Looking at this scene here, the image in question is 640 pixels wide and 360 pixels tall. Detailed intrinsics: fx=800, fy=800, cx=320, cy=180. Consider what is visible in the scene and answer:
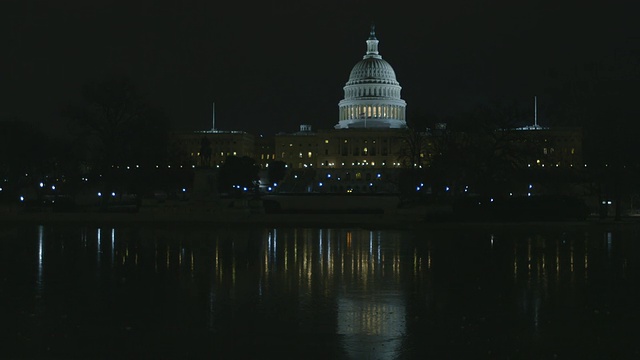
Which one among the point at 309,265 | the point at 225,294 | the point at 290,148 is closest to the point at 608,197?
the point at 309,265

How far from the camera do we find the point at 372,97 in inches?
4914

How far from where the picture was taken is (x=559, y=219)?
34.9 metres

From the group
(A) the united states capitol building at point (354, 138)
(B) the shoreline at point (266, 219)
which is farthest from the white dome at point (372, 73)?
(B) the shoreline at point (266, 219)

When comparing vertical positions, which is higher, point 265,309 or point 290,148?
point 290,148

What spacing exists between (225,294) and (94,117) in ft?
114

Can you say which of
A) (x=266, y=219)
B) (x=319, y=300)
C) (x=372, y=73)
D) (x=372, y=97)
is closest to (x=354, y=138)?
(x=372, y=97)

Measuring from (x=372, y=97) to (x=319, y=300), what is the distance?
371ft

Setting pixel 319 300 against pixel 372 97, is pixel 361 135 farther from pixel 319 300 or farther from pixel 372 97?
pixel 319 300

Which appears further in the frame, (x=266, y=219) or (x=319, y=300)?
(x=266, y=219)

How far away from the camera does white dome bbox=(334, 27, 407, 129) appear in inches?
4931

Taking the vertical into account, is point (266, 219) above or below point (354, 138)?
below

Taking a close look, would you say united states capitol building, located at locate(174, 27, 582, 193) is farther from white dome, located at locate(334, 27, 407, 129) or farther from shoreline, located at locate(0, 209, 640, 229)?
shoreline, located at locate(0, 209, 640, 229)

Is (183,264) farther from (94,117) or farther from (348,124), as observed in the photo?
(348,124)

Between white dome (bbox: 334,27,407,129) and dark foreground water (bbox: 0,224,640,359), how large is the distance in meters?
103
